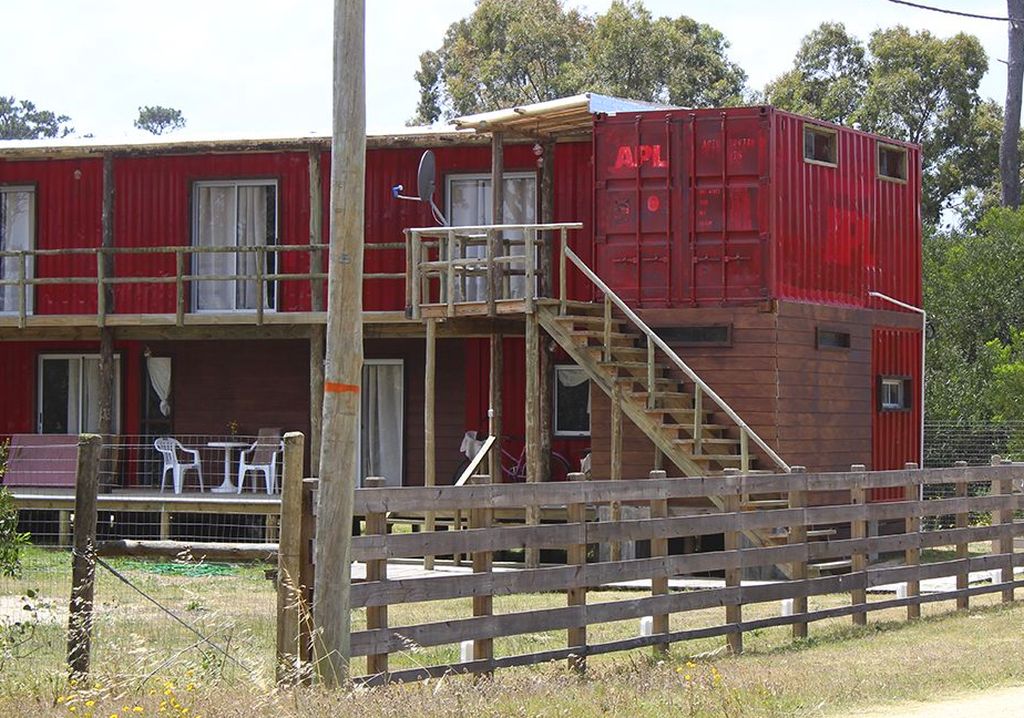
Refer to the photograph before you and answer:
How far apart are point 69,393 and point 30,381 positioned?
68 cm

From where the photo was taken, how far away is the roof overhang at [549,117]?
22266 millimetres

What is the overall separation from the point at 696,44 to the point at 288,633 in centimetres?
4224

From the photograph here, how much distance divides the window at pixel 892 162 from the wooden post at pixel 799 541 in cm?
1118

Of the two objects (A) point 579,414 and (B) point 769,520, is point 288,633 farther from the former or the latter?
(A) point 579,414

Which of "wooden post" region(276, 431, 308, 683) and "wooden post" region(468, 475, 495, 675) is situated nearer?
"wooden post" region(276, 431, 308, 683)

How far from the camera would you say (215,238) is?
2672 cm

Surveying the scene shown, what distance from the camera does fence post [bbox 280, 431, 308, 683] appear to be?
10227 millimetres

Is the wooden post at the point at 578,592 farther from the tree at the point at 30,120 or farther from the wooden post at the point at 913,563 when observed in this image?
the tree at the point at 30,120

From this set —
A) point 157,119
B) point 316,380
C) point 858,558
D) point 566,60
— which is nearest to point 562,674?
point 858,558

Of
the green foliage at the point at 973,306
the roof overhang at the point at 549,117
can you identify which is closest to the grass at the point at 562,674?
the roof overhang at the point at 549,117

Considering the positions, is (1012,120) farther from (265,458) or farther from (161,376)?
(265,458)

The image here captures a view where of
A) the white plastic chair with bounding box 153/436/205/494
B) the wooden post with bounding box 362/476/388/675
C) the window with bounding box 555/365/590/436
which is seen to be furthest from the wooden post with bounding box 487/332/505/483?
the wooden post with bounding box 362/476/388/675

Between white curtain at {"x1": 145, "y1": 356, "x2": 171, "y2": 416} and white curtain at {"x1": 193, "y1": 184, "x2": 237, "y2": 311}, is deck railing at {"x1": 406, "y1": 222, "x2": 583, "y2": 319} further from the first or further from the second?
white curtain at {"x1": 145, "y1": 356, "x2": 171, "y2": 416}

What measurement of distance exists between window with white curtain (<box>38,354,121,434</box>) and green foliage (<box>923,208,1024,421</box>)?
52.0ft
